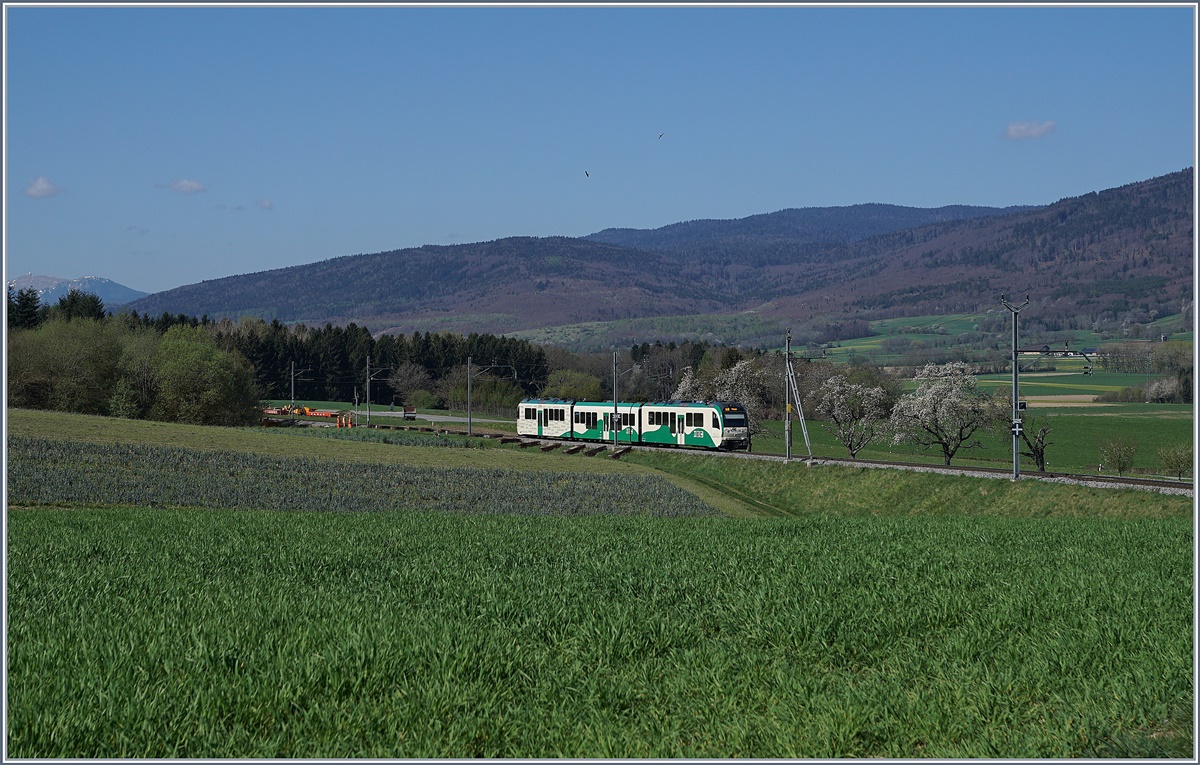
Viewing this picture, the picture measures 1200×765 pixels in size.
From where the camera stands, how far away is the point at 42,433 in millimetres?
43281

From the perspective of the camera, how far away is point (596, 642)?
9.54 m

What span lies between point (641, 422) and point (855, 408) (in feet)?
77.4

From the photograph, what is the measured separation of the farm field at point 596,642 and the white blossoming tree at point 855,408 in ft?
188

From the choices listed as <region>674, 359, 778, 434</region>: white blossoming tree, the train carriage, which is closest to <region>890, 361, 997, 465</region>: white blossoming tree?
<region>674, 359, 778, 434</region>: white blossoming tree

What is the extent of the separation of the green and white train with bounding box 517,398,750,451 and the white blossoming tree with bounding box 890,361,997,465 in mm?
14698

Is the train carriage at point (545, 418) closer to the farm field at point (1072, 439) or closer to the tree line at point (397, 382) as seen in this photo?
the tree line at point (397, 382)

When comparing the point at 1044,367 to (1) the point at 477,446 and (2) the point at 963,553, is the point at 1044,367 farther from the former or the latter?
(2) the point at 963,553

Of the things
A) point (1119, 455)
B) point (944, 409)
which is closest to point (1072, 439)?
point (944, 409)

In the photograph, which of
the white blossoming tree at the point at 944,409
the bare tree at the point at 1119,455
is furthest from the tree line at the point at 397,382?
the bare tree at the point at 1119,455

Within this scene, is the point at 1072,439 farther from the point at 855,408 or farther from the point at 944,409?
the point at 944,409

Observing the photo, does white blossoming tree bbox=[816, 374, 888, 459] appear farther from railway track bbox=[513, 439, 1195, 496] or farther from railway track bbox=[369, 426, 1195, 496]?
railway track bbox=[513, 439, 1195, 496]

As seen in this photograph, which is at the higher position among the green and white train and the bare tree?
the green and white train

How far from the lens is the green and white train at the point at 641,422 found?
5900 centimetres

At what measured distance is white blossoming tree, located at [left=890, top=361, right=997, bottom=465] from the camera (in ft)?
233
